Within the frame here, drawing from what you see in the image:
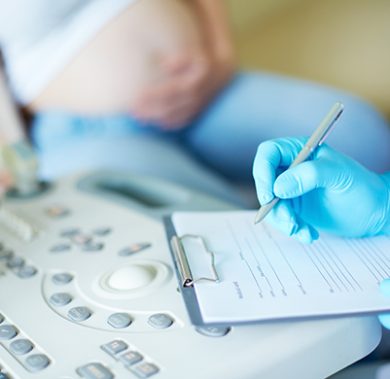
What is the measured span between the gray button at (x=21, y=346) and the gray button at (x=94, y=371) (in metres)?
0.04

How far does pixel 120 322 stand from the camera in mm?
385

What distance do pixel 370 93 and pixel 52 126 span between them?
0.93m

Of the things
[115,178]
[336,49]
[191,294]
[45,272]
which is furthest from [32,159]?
[336,49]

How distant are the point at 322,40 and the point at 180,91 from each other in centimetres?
79

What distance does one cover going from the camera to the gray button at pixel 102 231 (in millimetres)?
519

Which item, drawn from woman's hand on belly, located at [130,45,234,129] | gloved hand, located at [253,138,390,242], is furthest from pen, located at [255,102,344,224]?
woman's hand on belly, located at [130,45,234,129]

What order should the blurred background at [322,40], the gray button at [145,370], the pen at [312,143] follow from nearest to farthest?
the gray button at [145,370], the pen at [312,143], the blurred background at [322,40]

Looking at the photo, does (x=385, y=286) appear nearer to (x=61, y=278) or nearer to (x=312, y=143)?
(x=312, y=143)

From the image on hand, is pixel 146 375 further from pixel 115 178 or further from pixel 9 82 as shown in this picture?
pixel 9 82

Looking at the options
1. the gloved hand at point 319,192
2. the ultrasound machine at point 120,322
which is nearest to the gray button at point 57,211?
the ultrasound machine at point 120,322

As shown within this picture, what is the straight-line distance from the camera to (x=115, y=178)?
671 millimetres

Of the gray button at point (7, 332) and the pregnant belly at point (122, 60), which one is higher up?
the pregnant belly at point (122, 60)

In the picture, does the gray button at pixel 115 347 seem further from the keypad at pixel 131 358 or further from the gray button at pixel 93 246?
the gray button at pixel 93 246

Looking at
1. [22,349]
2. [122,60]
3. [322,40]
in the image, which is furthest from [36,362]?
[322,40]
